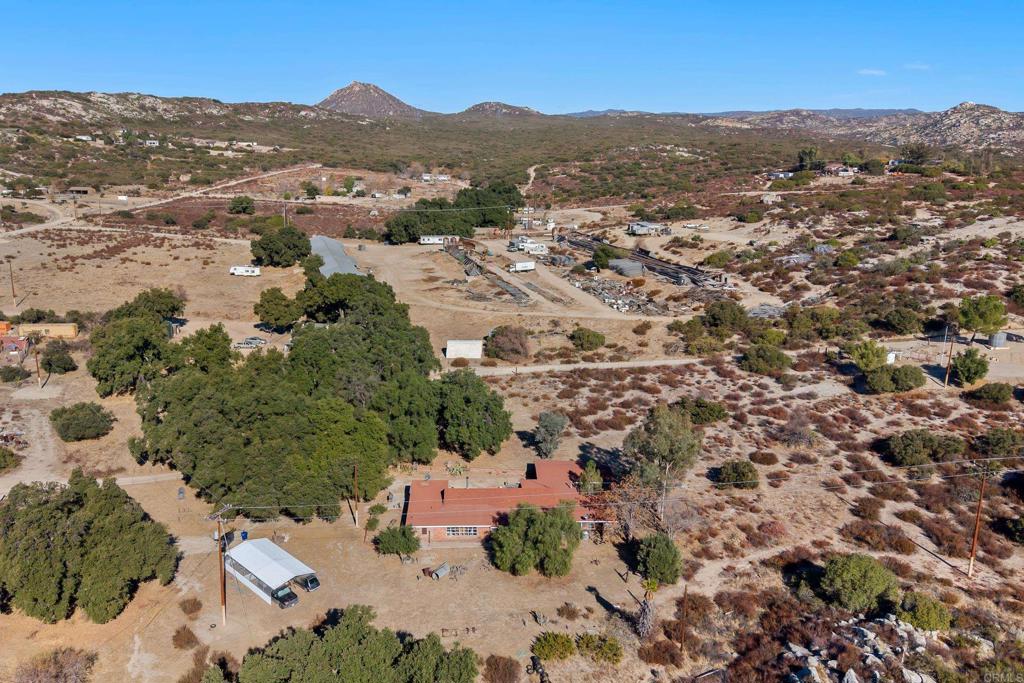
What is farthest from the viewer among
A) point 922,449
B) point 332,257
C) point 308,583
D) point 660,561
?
point 332,257

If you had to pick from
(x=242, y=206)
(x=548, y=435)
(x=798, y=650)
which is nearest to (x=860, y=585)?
(x=798, y=650)

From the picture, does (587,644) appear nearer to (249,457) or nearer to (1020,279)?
(249,457)

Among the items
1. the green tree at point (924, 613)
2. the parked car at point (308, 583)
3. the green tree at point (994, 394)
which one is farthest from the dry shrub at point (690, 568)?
the green tree at point (994, 394)

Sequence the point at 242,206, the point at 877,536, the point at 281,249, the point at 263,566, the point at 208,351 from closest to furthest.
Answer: the point at 263,566, the point at 877,536, the point at 208,351, the point at 281,249, the point at 242,206

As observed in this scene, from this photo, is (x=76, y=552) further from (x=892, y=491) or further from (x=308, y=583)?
(x=892, y=491)

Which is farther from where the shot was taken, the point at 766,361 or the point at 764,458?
the point at 766,361

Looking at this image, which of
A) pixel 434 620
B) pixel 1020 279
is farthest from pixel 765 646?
pixel 1020 279
